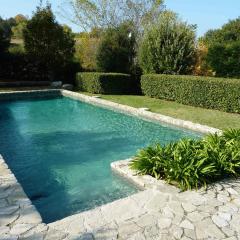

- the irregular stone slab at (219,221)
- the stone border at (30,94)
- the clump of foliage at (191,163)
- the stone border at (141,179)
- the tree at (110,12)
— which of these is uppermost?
the tree at (110,12)

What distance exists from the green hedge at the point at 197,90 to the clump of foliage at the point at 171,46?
1.17 metres

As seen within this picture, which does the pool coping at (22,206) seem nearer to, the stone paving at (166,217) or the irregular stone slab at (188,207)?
the stone paving at (166,217)

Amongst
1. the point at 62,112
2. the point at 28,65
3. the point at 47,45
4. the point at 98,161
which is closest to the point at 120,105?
the point at 62,112

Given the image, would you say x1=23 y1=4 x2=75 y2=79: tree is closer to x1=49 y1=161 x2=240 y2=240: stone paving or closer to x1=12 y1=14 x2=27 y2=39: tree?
x1=12 y1=14 x2=27 y2=39: tree

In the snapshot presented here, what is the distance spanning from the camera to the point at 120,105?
1451 centimetres

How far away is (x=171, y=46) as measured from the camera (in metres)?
16.4

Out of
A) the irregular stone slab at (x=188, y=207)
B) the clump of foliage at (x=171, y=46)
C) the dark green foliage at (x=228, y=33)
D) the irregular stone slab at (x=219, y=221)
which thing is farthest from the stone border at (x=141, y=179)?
the dark green foliage at (x=228, y=33)

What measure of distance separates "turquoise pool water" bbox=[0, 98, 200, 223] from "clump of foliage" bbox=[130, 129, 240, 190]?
582 millimetres

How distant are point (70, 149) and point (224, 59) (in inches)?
584

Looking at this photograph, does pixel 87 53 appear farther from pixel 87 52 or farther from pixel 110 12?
pixel 110 12

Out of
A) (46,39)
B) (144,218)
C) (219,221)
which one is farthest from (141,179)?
(46,39)

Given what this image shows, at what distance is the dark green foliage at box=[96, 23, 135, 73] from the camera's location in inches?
784

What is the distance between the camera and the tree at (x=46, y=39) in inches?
842

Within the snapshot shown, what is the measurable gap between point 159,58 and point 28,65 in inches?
412
